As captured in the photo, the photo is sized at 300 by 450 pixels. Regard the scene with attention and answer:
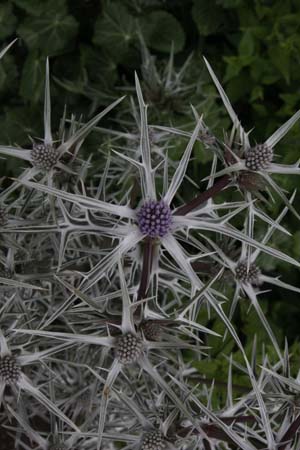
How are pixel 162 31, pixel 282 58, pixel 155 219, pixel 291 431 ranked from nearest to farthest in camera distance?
pixel 155 219
pixel 291 431
pixel 282 58
pixel 162 31

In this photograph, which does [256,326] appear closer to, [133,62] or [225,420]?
[225,420]

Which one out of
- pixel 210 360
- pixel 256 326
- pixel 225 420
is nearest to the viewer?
pixel 225 420

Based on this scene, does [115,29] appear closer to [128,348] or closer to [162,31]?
[162,31]

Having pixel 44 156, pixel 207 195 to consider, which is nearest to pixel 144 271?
pixel 207 195

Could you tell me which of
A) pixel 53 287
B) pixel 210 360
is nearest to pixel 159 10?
pixel 53 287

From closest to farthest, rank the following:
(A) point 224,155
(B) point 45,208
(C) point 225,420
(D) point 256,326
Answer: (A) point 224,155 < (C) point 225,420 < (B) point 45,208 < (D) point 256,326

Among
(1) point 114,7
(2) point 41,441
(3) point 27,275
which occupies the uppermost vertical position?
(1) point 114,7

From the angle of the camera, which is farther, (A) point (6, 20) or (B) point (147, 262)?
(A) point (6, 20)
